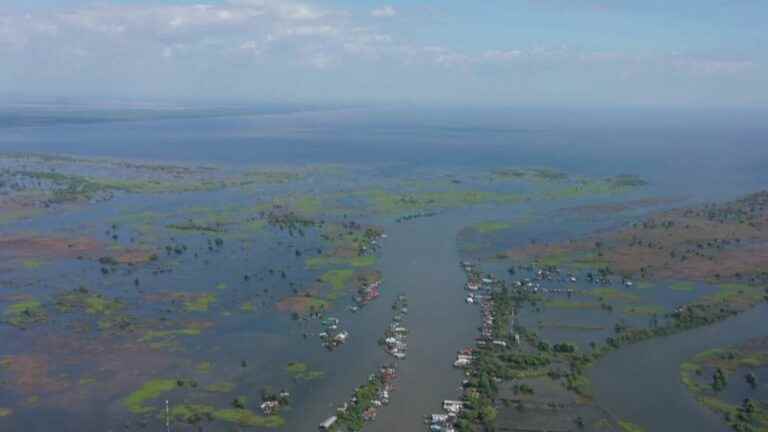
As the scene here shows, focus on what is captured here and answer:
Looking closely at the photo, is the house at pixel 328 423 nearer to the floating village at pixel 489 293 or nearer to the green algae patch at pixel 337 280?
the floating village at pixel 489 293

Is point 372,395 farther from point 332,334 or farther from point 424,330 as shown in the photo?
point 424,330

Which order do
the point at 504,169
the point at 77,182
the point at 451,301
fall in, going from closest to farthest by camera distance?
the point at 451,301 < the point at 77,182 < the point at 504,169

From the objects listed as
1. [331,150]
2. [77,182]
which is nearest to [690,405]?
[77,182]

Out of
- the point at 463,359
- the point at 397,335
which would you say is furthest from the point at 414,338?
the point at 463,359

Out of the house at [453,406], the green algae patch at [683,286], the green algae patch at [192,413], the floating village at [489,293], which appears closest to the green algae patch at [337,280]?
the floating village at [489,293]

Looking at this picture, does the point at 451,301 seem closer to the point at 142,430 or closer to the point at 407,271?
the point at 407,271

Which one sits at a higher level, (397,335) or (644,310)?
(644,310)

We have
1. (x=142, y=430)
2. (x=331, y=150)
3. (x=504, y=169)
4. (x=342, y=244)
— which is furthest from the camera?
(x=331, y=150)
